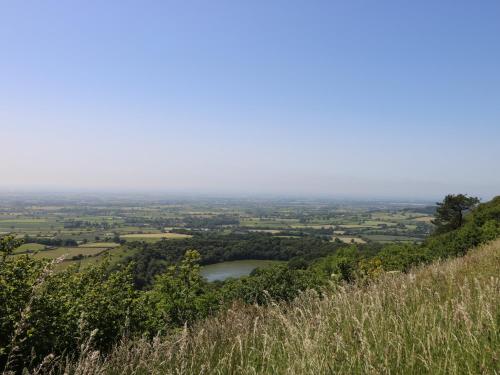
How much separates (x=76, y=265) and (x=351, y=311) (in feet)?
39.3

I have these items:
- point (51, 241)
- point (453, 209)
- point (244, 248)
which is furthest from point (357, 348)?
point (244, 248)

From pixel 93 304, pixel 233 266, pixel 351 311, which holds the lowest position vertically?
pixel 233 266

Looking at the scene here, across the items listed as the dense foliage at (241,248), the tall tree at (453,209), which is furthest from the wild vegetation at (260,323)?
the dense foliage at (241,248)

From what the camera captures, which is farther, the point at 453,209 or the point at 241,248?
the point at 241,248

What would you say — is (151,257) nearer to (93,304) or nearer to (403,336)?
(93,304)

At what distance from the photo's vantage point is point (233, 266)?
91688mm

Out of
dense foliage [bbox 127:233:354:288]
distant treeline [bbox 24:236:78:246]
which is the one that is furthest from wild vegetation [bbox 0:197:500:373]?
distant treeline [bbox 24:236:78:246]

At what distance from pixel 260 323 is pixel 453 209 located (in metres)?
68.0

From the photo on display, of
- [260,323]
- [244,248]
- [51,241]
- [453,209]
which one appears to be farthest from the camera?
[244,248]

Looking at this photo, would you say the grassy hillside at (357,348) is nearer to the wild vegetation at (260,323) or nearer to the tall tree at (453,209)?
the wild vegetation at (260,323)

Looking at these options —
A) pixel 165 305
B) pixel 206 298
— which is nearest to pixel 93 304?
pixel 165 305

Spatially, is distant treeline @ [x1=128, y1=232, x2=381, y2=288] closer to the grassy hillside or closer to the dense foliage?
the dense foliage

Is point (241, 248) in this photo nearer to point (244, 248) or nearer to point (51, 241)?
point (244, 248)

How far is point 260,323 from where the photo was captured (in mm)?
4492
